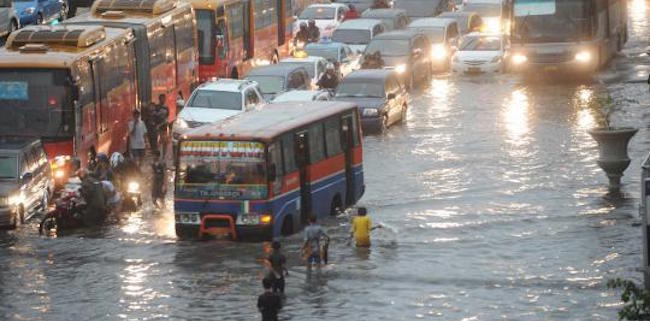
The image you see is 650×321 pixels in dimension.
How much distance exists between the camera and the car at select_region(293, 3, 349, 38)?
63031 millimetres

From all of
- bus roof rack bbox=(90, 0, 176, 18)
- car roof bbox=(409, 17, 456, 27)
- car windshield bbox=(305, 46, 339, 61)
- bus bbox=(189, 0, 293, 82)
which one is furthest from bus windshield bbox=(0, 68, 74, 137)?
car roof bbox=(409, 17, 456, 27)

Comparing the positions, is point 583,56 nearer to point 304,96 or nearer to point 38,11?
point 304,96

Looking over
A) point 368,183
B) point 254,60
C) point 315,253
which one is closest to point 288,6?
point 254,60

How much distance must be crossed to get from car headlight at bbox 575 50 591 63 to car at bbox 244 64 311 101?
9392mm

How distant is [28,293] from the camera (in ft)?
86.5

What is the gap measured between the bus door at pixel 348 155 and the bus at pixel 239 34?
15.4m

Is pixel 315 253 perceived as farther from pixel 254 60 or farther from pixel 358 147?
pixel 254 60

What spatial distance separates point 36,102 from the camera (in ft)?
114

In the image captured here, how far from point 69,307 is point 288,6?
1333 inches

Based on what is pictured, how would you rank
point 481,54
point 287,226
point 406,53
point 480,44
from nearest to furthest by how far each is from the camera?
point 287,226
point 406,53
point 481,54
point 480,44

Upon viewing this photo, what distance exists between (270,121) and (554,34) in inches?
893

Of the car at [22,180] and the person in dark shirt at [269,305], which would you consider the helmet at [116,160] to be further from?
the person in dark shirt at [269,305]

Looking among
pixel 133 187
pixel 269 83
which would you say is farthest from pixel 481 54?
pixel 133 187

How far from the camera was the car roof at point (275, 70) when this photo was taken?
4556 cm
